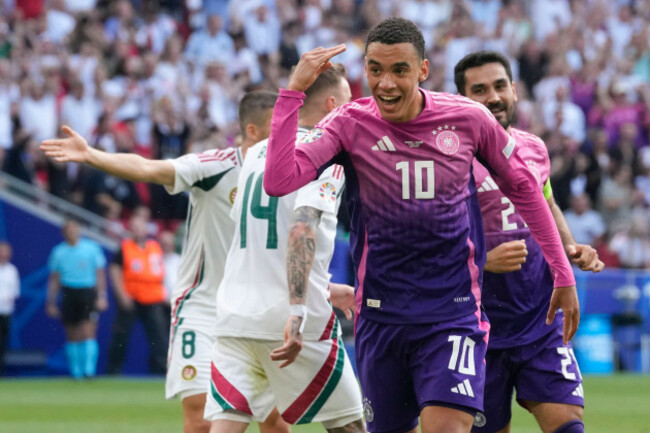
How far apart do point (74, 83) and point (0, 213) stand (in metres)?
2.34

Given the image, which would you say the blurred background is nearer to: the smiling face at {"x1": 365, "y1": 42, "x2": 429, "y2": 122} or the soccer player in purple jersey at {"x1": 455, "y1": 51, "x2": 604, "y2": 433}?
the soccer player in purple jersey at {"x1": 455, "y1": 51, "x2": 604, "y2": 433}

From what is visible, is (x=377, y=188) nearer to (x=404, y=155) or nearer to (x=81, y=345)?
(x=404, y=155)

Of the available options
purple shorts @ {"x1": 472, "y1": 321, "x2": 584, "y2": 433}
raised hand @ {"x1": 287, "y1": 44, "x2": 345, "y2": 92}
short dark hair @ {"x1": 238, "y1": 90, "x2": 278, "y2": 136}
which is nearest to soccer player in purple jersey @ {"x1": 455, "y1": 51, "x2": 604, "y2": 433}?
purple shorts @ {"x1": 472, "y1": 321, "x2": 584, "y2": 433}

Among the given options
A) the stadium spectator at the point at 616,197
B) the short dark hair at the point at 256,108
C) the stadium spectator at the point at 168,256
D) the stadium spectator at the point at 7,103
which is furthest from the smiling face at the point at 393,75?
the stadium spectator at the point at 616,197

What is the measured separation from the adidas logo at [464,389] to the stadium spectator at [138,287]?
500 inches

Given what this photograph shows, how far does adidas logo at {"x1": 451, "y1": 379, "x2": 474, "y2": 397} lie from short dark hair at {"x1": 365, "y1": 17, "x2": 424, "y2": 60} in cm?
157

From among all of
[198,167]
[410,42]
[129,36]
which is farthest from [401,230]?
[129,36]

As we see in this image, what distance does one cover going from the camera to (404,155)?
5.60m

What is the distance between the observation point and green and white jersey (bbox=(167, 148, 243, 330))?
741 centimetres

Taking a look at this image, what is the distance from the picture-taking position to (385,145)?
562 cm

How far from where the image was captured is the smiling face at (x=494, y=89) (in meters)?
6.89

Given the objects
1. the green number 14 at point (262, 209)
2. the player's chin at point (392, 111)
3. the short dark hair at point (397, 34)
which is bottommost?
the green number 14 at point (262, 209)

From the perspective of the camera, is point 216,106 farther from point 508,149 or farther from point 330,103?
point 508,149

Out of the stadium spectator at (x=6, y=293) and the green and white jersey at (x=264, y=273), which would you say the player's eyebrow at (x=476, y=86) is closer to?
the green and white jersey at (x=264, y=273)
